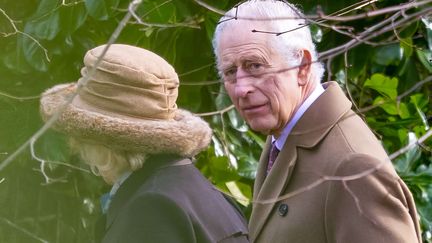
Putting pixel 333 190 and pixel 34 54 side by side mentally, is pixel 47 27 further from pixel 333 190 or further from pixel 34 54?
pixel 333 190

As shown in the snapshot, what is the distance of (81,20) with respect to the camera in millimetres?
4344

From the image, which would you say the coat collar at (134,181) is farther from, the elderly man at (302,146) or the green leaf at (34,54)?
the green leaf at (34,54)

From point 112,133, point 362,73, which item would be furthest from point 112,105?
point 362,73

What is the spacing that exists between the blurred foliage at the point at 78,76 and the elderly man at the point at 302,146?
1.10 meters

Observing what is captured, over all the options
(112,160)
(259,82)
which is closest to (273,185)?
(259,82)

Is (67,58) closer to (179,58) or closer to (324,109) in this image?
(179,58)

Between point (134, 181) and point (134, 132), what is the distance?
0.40ft

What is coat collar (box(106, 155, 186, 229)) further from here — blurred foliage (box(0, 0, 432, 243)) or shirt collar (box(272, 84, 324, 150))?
blurred foliage (box(0, 0, 432, 243))

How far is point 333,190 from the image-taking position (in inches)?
108

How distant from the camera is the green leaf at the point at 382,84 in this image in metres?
4.57

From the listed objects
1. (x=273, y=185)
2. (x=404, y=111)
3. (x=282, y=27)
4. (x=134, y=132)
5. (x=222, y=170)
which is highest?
(x=282, y=27)

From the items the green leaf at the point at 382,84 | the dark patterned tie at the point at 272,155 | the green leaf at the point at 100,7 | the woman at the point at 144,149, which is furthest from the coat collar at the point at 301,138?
the green leaf at the point at 382,84

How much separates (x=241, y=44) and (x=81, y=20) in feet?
4.60

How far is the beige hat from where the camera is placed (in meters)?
2.73
